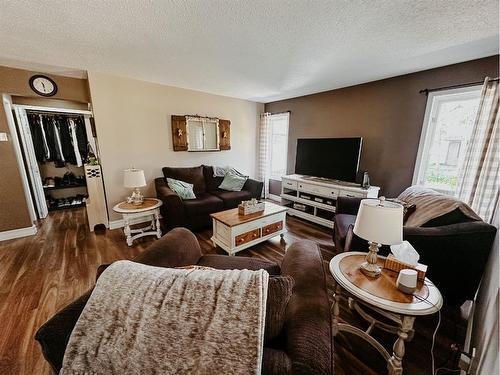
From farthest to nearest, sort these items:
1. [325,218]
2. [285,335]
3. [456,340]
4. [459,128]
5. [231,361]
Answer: [325,218]
[459,128]
[456,340]
[285,335]
[231,361]

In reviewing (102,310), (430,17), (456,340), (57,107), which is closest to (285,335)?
(102,310)

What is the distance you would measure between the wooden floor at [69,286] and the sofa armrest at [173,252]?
0.92 metres

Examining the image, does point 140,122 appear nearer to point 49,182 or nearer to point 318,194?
point 49,182

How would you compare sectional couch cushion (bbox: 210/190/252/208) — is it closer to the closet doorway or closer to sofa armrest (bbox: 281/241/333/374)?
the closet doorway

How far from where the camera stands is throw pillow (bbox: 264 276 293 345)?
28.4 inches

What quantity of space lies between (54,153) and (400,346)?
5.62 meters

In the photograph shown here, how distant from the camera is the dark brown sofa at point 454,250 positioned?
1.41m

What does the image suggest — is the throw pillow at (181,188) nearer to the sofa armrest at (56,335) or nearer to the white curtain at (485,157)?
the sofa armrest at (56,335)

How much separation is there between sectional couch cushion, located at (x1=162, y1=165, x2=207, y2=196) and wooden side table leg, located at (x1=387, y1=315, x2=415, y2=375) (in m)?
3.08

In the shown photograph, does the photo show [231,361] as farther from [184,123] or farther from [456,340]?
[184,123]

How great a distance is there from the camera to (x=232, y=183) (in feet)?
12.1

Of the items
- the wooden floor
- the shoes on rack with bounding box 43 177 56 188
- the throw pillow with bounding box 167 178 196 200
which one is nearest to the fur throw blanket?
the wooden floor

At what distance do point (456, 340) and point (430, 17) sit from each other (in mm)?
2344

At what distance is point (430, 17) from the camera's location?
149cm
